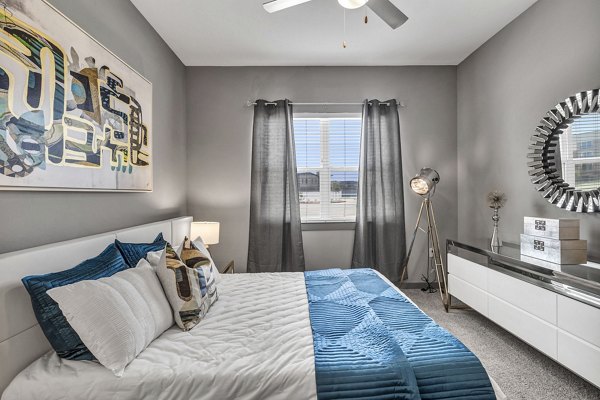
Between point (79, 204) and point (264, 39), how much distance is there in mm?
2252

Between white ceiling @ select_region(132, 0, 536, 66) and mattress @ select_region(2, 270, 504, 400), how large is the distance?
8.08ft

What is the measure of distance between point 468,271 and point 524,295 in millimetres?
703

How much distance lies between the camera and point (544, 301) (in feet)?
6.63

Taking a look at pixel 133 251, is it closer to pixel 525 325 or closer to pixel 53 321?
pixel 53 321

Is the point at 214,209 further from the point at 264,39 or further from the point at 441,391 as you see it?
the point at 441,391

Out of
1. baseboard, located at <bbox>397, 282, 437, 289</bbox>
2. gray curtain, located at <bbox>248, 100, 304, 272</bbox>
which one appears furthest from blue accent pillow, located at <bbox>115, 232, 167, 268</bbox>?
baseboard, located at <bbox>397, 282, 437, 289</bbox>

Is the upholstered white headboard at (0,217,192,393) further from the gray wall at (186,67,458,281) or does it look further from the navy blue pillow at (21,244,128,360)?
the gray wall at (186,67,458,281)

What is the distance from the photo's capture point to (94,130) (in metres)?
2.03

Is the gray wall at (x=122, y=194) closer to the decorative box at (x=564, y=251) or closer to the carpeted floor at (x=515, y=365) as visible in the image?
the carpeted floor at (x=515, y=365)

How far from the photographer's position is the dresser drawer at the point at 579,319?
5.51 ft

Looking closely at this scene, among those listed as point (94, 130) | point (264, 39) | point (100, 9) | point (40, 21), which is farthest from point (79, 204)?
point (264, 39)

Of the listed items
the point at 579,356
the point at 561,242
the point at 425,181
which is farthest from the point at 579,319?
the point at 425,181

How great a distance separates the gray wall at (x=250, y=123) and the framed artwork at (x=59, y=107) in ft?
4.51

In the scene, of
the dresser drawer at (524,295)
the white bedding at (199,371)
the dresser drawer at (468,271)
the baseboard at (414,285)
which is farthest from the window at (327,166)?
the white bedding at (199,371)
